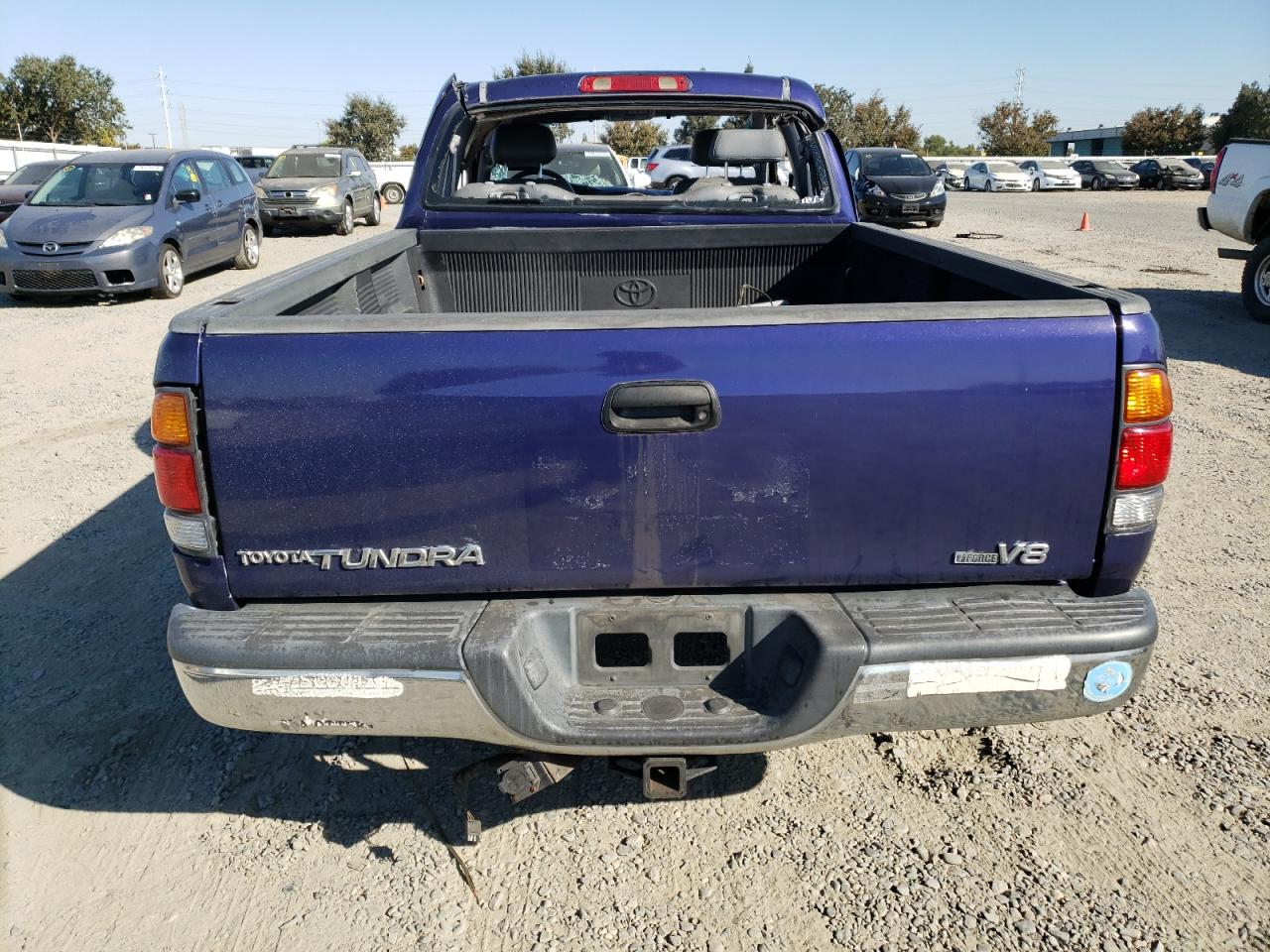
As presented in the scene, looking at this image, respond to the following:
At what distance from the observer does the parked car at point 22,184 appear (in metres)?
14.9

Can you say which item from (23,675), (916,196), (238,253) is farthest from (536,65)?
(23,675)

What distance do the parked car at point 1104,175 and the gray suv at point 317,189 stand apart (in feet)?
102

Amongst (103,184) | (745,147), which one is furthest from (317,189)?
(745,147)

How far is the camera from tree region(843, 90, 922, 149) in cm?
5753

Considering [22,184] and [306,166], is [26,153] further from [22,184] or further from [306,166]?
[306,166]

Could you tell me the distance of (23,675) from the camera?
350cm

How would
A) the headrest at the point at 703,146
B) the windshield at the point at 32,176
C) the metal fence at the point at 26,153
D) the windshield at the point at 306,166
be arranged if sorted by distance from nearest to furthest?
the headrest at the point at 703,146 → the windshield at the point at 32,176 → the windshield at the point at 306,166 → the metal fence at the point at 26,153

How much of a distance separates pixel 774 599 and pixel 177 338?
152 cm

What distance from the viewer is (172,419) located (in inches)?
80.7

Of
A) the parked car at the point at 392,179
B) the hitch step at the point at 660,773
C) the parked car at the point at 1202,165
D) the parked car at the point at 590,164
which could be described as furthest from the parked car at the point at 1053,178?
the hitch step at the point at 660,773

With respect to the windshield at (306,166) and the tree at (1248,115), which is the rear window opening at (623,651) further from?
the tree at (1248,115)

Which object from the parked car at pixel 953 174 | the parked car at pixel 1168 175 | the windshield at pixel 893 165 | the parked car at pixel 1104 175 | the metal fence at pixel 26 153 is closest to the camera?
the windshield at pixel 893 165

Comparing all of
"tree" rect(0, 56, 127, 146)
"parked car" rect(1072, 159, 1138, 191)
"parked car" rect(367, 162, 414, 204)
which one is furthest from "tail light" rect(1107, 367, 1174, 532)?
"tree" rect(0, 56, 127, 146)

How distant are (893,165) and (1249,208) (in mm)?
12727
